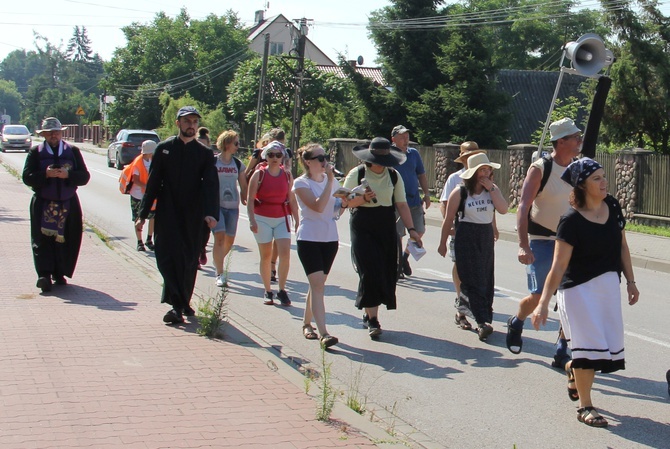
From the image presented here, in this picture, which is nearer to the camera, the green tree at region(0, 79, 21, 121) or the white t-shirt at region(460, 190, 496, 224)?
the white t-shirt at region(460, 190, 496, 224)

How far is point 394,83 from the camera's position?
3375cm

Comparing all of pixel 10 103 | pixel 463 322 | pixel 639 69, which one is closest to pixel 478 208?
pixel 463 322

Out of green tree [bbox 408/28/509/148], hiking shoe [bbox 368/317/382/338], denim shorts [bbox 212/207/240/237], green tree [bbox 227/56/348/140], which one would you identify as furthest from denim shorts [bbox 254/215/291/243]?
green tree [bbox 227/56/348/140]

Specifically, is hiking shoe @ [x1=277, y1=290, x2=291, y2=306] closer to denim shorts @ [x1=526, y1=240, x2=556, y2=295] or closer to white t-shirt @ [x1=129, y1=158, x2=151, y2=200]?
denim shorts @ [x1=526, y1=240, x2=556, y2=295]

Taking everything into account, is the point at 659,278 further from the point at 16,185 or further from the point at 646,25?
the point at 16,185

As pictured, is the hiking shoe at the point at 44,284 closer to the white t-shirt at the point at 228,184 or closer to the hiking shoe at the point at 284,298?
the white t-shirt at the point at 228,184

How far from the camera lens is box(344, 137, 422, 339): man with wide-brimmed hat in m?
7.99

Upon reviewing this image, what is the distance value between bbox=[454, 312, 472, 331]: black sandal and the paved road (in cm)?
8

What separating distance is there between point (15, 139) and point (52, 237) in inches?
2002

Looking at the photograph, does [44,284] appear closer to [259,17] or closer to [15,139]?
[15,139]

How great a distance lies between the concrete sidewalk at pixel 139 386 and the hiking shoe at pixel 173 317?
10 centimetres

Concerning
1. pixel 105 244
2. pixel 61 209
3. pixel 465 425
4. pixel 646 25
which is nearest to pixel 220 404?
pixel 465 425

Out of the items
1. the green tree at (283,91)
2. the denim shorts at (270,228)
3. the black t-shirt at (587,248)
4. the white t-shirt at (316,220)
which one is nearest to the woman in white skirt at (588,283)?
the black t-shirt at (587,248)

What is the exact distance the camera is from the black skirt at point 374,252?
8023 millimetres
